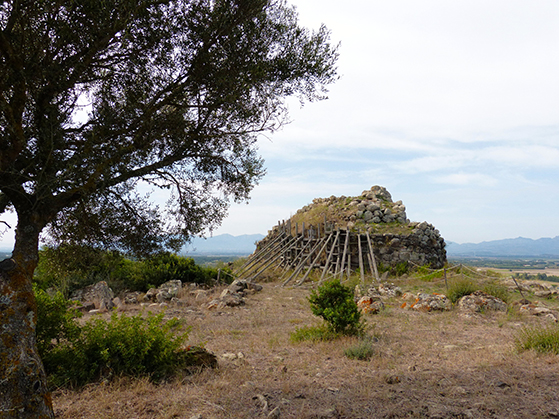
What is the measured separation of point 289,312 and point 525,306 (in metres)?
7.04

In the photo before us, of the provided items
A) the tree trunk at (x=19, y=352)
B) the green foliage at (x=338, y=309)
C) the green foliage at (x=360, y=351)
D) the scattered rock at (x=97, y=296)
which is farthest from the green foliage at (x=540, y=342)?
the scattered rock at (x=97, y=296)

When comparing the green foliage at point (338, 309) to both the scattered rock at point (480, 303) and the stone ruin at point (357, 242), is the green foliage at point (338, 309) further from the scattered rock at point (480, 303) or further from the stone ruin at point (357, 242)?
the stone ruin at point (357, 242)

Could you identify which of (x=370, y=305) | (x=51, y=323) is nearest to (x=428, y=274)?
(x=370, y=305)

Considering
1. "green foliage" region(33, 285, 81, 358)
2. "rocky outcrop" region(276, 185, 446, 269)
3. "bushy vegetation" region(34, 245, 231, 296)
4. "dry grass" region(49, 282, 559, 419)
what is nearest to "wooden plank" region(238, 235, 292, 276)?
"rocky outcrop" region(276, 185, 446, 269)

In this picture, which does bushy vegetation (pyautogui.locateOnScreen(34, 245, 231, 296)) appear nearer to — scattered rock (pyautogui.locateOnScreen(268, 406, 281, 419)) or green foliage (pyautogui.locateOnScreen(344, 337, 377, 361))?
green foliage (pyautogui.locateOnScreen(344, 337, 377, 361))

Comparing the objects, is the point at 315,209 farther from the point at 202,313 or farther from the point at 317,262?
the point at 202,313

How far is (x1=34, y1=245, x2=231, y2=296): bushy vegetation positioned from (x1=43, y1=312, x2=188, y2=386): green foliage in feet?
6.54

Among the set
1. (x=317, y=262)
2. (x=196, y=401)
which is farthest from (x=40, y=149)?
(x=317, y=262)

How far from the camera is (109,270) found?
48.7 ft

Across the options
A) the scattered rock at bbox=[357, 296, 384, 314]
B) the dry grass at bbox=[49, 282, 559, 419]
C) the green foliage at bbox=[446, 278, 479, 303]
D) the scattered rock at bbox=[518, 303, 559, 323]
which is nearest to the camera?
the dry grass at bbox=[49, 282, 559, 419]

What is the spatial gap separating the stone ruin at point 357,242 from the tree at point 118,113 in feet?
36.3

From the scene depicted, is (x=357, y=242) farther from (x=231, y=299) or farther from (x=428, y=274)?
(x=231, y=299)

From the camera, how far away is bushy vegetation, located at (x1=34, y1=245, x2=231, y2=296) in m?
6.99

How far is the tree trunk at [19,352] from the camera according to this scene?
3566 mm
